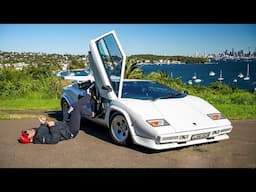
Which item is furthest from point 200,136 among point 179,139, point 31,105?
point 31,105

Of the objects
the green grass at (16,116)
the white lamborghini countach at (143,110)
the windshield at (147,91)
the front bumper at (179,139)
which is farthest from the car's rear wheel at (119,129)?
the green grass at (16,116)

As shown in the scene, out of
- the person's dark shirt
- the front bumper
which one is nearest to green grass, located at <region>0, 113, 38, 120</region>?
the person's dark shirt

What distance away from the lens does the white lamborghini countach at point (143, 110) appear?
4.98 metres

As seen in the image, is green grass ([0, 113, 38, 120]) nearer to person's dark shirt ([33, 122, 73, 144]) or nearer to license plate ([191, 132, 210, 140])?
person's dark shirt ([33, 122, 73, 144])

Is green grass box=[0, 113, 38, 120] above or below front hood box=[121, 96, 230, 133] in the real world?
below

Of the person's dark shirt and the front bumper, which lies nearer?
the front bumper

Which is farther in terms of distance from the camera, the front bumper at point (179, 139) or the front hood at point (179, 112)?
the front hood at point (179, 112)

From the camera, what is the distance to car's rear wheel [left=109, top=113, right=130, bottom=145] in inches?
215

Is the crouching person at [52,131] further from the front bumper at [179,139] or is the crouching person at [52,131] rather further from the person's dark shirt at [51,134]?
the front bumper at [179,139]

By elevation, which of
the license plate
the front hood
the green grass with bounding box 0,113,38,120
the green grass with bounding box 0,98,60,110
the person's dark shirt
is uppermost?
the front hood

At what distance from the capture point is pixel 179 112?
17.5ft
